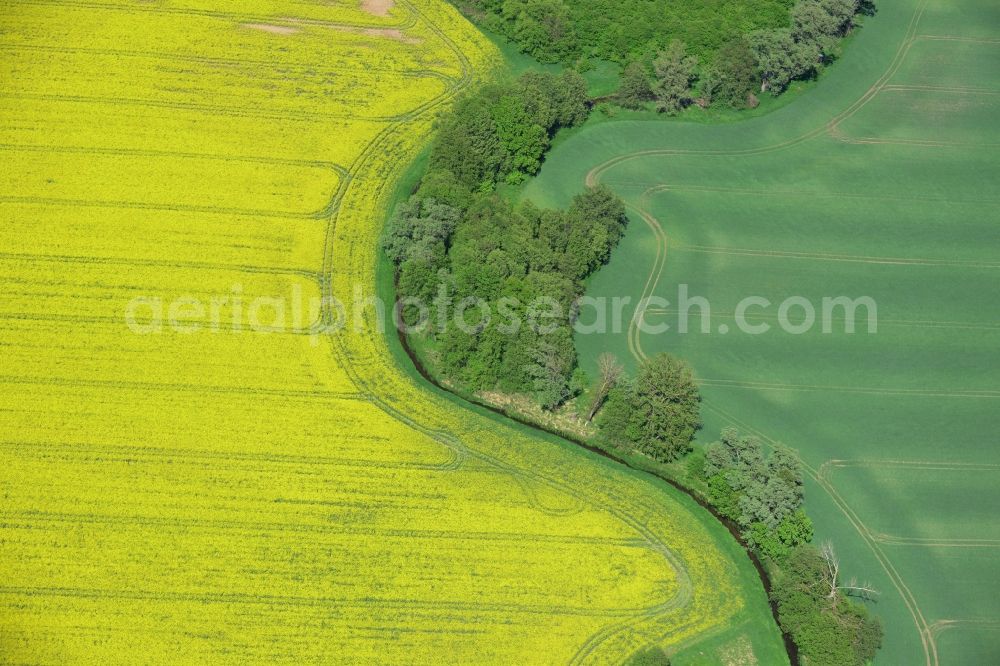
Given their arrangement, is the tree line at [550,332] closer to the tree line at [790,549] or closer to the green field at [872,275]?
the tree line at [790,549]

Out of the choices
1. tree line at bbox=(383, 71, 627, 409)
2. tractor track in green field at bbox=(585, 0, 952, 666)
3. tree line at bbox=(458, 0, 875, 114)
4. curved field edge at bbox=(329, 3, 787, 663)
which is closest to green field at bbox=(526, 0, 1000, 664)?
tractor track in green field at bbox=(585, 0, 952, 666)

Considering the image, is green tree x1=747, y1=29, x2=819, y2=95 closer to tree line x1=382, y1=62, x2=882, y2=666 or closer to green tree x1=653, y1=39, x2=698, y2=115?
green tree x1=653, y1=39, x2=698, y2=115

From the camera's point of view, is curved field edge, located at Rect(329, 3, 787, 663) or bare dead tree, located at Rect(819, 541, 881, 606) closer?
bare dead tree, located at Rect(819, 541, 881, 606)

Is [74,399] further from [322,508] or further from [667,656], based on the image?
[667,656]

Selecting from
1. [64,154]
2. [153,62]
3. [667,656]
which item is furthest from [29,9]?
[667,656]

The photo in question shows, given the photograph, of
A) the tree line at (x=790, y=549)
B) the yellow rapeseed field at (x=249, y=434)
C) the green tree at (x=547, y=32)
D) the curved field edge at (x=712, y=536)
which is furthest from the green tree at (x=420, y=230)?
the tree line at (x=790, y=549)

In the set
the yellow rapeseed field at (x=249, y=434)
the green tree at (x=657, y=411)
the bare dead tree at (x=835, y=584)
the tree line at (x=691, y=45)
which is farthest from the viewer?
the tree line at (x=691, y=45)
